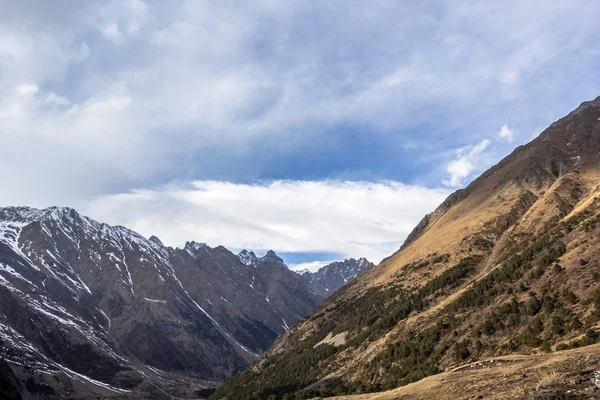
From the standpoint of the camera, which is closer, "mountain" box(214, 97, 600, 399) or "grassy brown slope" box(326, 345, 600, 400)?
"grassy brown slope" box(326, 345, 600, 400)

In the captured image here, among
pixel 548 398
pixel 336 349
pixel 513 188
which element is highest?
pixel 513 188

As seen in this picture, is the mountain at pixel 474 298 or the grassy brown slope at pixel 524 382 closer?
the grassy brown slope at pixel 524 382

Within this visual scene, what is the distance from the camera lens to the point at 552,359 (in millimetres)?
32156

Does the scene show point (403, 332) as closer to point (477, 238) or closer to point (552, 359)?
point (477, 238)

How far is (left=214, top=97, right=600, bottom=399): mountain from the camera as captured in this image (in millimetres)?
70375

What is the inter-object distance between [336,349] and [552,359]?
112 metres

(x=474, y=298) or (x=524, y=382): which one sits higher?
(x=524, y=382)

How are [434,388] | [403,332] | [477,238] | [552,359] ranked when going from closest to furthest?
[552,359], [434,388], [403,332], [477,238]

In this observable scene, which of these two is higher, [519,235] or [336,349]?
[519,235]

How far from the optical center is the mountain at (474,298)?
231ft

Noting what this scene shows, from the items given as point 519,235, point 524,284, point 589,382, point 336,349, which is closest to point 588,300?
point 524,284

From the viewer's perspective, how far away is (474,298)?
95188mm

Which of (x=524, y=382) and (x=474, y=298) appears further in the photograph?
(x=474, y=298)

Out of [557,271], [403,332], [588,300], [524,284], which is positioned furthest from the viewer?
[403,332]
